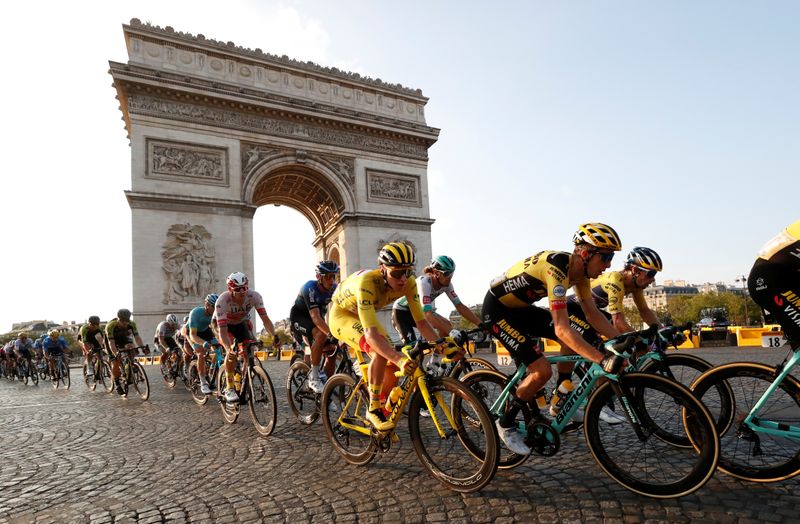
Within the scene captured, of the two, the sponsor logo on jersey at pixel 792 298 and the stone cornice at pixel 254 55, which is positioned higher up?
the stone cornice at pixel 254 55

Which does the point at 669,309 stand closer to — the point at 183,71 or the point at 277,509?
the point at 183,71

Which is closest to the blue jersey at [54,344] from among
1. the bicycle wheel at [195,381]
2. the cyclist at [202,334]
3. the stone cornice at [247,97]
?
the bicycle wheel at [195,381]

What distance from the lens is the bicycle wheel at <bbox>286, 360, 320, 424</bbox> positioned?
553cm

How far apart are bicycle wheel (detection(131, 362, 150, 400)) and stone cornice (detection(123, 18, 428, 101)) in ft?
64.7

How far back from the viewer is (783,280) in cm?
310

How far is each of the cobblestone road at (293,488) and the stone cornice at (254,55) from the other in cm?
2276

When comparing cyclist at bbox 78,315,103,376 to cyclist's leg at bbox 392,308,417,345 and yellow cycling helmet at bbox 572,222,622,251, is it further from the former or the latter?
yellow cycling helmet at bbox 572,222,622,251

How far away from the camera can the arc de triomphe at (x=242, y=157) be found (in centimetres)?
2194

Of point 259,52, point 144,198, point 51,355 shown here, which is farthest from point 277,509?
point 259,52

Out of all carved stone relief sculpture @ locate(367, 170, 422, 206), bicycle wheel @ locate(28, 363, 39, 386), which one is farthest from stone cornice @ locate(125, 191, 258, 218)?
bicycle wheel @ locate(28, 363, 39, 386)

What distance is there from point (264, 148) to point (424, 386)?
2404cm

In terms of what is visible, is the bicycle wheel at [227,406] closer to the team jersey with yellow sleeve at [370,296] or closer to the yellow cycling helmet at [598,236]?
the team jersey with yellow sleeve at [370,296]

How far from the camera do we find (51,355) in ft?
44.4

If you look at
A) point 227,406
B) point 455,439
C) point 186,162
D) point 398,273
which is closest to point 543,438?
point 455,439
